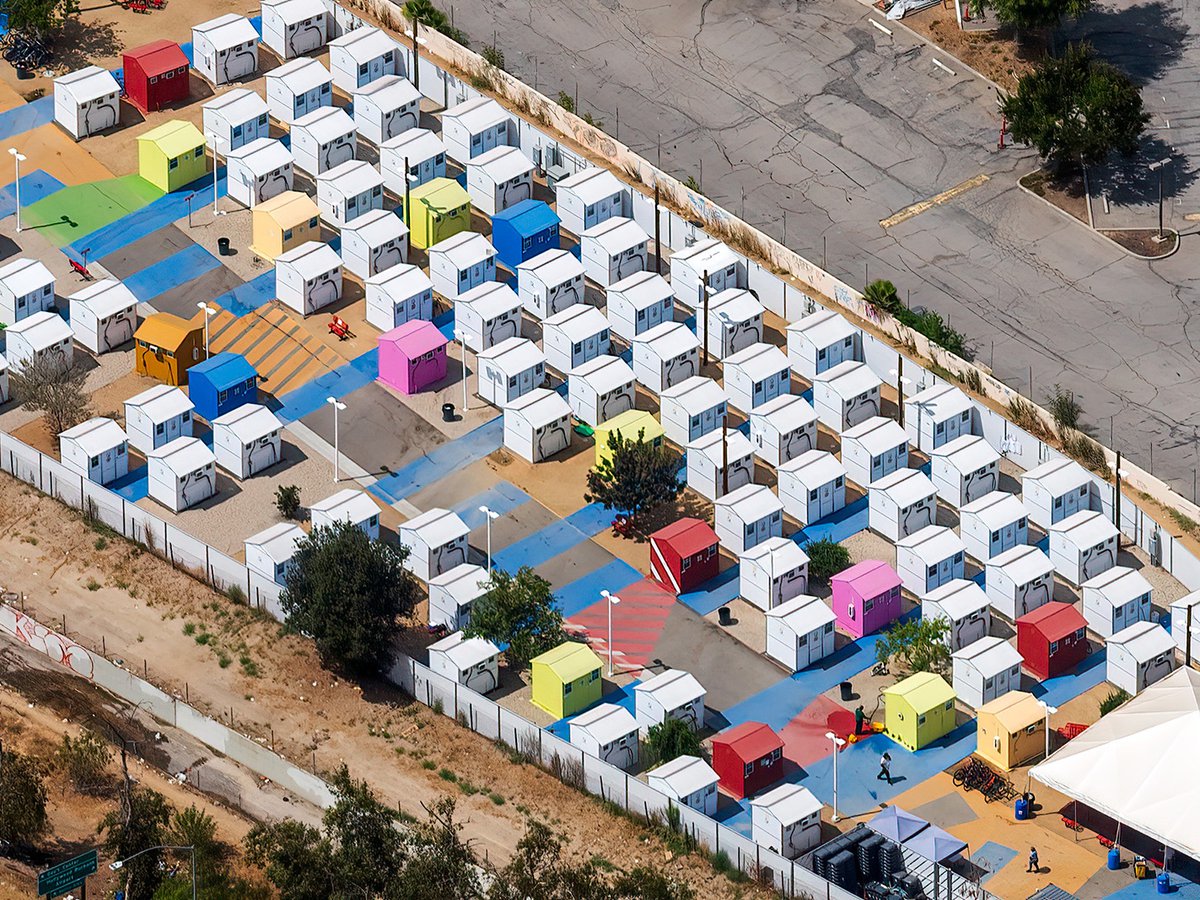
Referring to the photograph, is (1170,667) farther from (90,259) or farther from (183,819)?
(90,259)

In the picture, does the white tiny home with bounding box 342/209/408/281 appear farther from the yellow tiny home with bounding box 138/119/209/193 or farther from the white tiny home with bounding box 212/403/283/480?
the white tiny home with bounding box 212/403/283/480

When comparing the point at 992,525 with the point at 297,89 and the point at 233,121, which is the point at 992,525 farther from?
the point at 233,121

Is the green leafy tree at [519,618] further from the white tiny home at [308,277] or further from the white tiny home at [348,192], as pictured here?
the white tiny home at [348,192]

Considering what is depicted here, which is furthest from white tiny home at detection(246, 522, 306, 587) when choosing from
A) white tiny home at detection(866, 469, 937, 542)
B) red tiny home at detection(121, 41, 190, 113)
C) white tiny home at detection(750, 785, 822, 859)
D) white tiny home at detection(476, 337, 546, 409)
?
red tiny home at detection(121, 41, 190, 113)

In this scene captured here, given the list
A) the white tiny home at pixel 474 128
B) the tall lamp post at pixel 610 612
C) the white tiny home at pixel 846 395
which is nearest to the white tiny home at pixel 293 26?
the white tiny home at pixel 474 128

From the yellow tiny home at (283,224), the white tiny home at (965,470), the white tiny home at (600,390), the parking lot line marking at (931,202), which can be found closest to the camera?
the white tiny home at (965,470)
